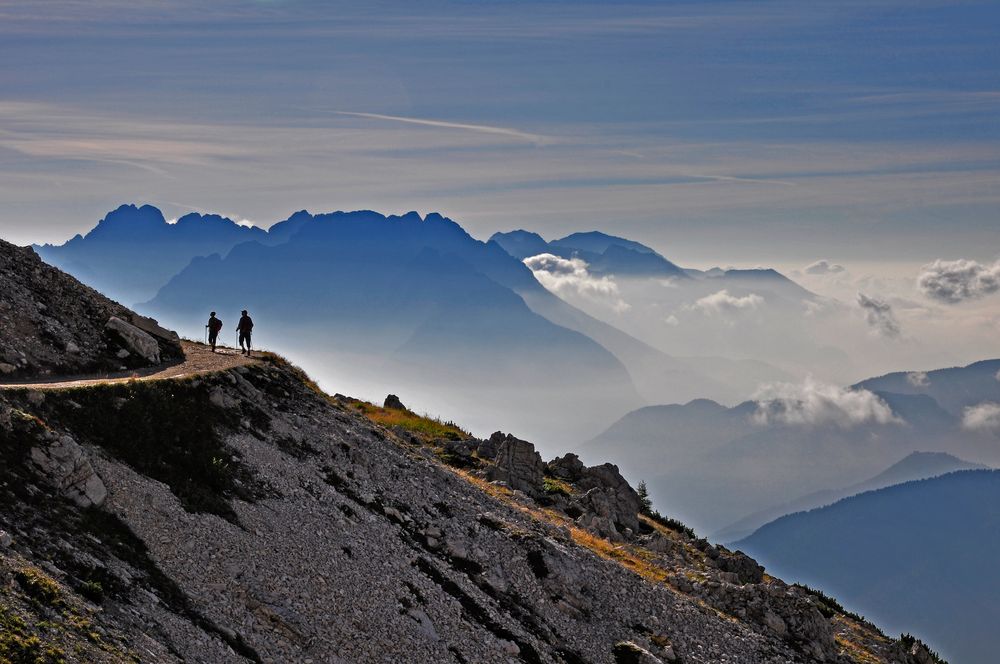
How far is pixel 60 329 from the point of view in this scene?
1976 inches

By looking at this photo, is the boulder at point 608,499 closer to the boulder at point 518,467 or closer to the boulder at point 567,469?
the boulder at point 567,469

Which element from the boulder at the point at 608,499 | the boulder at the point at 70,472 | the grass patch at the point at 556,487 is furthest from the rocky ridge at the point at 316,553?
the grass patch at the point at 556,487

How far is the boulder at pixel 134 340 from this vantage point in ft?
172

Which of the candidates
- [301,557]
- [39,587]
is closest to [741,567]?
[301,557]

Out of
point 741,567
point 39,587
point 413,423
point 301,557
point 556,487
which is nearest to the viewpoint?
point 39,587

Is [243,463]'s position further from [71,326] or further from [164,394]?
[71,326]

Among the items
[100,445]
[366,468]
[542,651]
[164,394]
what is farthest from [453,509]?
[100,445]

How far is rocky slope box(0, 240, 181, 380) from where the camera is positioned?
46.8m

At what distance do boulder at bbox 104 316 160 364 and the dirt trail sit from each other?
123 centimetres

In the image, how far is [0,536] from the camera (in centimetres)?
2964

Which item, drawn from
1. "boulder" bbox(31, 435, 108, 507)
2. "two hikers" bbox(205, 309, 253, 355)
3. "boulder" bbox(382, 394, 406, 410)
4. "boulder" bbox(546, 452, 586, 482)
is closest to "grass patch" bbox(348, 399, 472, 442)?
"boulder" bbox(382, 394, 406, 410)

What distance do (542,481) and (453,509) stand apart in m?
19.5

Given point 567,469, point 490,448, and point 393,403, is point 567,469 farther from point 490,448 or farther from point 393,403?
point 393,403

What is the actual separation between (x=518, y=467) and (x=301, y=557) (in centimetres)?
3253
